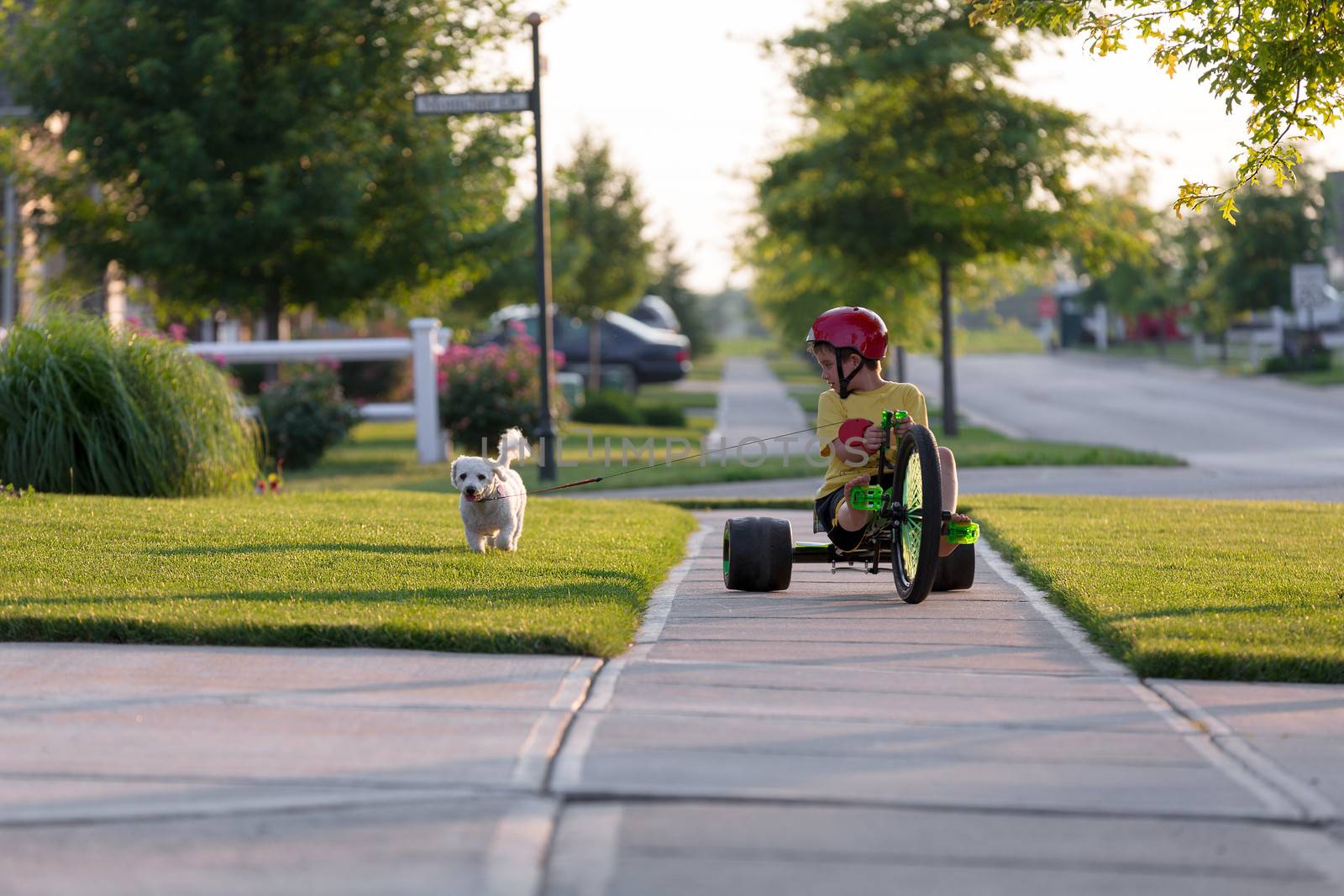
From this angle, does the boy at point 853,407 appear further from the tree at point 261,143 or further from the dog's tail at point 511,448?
the tree at point 261,143

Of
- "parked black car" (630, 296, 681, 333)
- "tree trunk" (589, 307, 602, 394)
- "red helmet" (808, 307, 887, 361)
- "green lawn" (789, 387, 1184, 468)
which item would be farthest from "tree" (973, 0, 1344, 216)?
"parked black car" (630, 296, 681, 333)

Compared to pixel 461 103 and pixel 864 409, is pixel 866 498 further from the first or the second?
pixel 461 103

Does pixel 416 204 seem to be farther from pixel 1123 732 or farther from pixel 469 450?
pixel 1123 732

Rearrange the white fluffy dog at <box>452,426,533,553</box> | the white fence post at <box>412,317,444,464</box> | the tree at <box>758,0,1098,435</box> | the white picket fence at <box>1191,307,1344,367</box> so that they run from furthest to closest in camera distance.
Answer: the white picket fence at <box>1191,307,1344,367</box> < the tree at <box>758,0,1098,435</box> < the white fence post at <box>412,317,444,464</box> < the white fluffy dog at <box>452,426,533,553</box>

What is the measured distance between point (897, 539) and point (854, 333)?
102cm

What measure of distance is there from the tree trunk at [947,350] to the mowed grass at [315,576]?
13.0 metres

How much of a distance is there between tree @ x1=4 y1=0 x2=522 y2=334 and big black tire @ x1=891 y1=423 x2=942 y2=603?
1405cm

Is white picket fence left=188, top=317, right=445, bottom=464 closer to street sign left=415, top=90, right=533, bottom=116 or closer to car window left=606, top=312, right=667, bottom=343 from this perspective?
street sign left=415, top=90, right=533, bottom=116

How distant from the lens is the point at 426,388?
20203 mm

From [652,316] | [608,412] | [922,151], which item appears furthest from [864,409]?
[652,316]

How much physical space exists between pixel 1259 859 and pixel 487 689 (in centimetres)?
259

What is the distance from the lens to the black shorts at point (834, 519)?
→ 8.10 meters

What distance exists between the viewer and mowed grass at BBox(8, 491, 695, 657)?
6324 mm

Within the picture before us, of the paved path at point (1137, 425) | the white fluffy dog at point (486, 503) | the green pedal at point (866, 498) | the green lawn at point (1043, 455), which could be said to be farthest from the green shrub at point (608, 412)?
the green pedal at point (866, 498)
